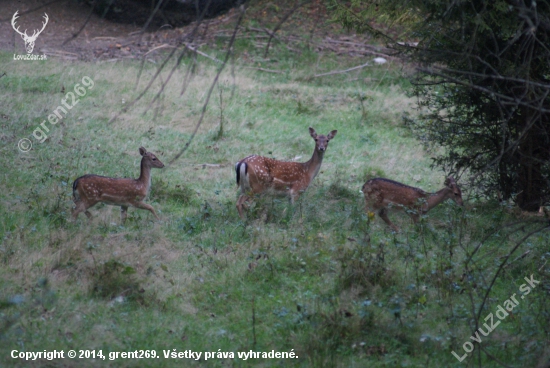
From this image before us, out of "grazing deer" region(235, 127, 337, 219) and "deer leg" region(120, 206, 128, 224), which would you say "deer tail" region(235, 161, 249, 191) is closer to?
"grazing deer" region(235, 127, 337, 219)

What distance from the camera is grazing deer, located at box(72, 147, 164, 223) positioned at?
29.4 ft

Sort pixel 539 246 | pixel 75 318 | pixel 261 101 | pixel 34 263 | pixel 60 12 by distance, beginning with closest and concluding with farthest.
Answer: pixel 75 318, pixel 34 263, pixel 539 246, pixel 261 101, pixel 60 12

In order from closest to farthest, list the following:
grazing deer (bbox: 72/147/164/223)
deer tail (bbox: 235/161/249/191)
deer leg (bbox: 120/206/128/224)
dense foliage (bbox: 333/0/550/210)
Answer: grazing deer (bbox: 72/147/164/223), deer leg (bbox: 120/206/128/224), dense foliage (bbox: 333/0/550/210), deer tail (bbox: 235/161/249/191)

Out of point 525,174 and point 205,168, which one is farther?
point 205,168

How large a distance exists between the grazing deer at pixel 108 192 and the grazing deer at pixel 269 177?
1.33 metres

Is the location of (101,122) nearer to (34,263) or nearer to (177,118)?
(177,118)

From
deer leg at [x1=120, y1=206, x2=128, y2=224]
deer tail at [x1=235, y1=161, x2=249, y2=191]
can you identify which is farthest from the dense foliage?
deer leg at [x1=120, y1=206, x2=128, y2=224]

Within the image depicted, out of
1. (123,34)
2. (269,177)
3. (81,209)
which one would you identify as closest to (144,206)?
(81,209)

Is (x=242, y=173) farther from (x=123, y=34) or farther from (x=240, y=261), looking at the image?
(x=123, y=34)

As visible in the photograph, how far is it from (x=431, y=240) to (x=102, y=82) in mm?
10163

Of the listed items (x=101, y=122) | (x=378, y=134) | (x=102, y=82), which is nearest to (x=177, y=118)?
(x=101, y=122)

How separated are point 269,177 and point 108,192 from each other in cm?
225

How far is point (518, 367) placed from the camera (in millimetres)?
5336

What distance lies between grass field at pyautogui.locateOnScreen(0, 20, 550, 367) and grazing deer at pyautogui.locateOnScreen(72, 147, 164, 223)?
213 mm
